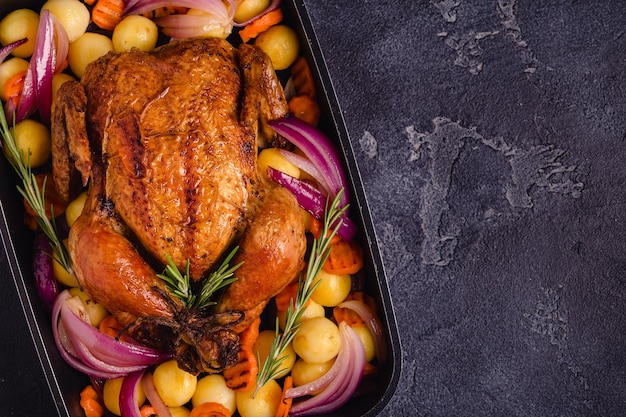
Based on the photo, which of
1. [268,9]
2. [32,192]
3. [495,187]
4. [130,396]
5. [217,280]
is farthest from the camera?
[495,187]

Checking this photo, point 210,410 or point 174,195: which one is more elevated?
point 174,195

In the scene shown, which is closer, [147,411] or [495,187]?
[147,411]

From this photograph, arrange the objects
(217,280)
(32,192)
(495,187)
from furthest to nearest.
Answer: (495,187) → (32,192) → (217,280)

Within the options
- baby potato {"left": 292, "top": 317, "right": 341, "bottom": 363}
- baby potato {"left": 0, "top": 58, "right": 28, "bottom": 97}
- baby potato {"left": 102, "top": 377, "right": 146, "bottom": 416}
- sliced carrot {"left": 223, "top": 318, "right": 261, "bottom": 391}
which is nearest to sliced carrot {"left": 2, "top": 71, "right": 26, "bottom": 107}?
baby potato {"left": 0, "top": 58, "right": 28, "bottom": 97}

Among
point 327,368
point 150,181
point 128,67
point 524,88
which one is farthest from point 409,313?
point 128,67

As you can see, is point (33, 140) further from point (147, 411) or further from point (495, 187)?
point (495, 187)

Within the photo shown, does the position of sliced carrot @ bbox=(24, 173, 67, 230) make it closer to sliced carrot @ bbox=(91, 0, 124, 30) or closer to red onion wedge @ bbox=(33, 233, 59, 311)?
red onion wedge @ bbox=(33, 233, 59, 311)

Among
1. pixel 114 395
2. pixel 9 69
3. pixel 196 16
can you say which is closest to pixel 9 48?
pixel 9 69

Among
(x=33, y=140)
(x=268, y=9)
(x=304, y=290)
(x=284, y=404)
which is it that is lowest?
(x=284, y=404)

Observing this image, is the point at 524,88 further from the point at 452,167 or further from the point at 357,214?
the point at 357,214
